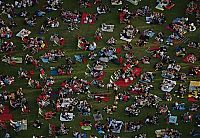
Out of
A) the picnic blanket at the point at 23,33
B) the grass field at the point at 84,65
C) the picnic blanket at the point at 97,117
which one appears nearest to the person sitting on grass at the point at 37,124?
the grass field at the point at 84,65

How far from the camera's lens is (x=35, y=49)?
6675 centimetres

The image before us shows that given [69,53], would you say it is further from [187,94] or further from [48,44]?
[187,94]

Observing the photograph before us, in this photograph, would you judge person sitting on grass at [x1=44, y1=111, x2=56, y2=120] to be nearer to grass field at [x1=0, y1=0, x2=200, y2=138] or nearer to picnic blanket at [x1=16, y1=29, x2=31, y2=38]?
grass field at [x1=0, y1=0, x2=200, y2=138]

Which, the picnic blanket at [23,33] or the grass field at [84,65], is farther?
the picnic blanket at [23,33]

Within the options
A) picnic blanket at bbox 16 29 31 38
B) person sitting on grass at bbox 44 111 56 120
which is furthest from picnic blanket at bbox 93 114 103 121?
picnic blanket at bbox 16 29 31 38

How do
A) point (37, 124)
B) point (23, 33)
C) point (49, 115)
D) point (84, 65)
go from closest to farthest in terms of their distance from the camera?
point (37, 124) → point (49, 115) → point (84, 65) → point (23, 33)

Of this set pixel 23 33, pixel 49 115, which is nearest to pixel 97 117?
pixel 49 115

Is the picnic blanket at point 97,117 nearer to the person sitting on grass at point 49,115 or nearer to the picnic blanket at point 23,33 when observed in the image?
the person sitting on grass at point 49,115

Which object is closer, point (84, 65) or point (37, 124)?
point (37, 124)

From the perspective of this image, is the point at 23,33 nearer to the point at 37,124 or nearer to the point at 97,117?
the point at 37,124

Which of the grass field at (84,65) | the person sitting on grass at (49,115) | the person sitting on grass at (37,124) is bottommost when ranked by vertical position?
the person sitting on grass at (37,124)

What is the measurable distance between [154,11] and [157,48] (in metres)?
5.22

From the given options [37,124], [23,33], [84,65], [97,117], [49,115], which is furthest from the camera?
[23,33]

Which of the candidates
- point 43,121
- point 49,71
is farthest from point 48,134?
point 49,71
